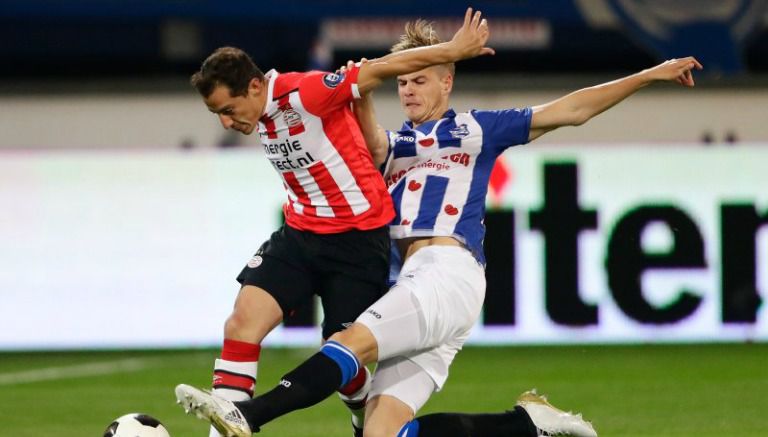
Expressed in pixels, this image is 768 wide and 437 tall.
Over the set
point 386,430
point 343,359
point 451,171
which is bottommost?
point 386,430

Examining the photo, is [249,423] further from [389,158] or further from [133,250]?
[133,250]

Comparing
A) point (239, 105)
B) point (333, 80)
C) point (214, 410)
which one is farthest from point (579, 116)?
point (214, 410)

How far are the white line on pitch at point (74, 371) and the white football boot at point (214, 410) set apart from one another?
541cm

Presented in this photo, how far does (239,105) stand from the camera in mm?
5715

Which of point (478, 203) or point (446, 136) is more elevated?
point (446, 136)

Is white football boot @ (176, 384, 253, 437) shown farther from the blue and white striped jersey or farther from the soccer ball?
the blue and white striped jersey

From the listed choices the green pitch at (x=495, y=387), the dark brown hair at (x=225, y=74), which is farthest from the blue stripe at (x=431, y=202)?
the green pitch at (x=495, y=387)

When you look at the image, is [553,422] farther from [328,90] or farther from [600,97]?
[328,90]

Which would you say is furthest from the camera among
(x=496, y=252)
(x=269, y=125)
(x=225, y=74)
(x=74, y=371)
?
(x=496, y=252)

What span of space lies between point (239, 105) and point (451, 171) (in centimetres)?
93

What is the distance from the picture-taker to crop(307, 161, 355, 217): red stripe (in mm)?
5902

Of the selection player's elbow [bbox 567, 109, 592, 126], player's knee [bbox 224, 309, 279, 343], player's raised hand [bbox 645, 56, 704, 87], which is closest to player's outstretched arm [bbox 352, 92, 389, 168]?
player's elbow [bbox 567, 109, 592, 126]

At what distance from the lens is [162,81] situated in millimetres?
12945

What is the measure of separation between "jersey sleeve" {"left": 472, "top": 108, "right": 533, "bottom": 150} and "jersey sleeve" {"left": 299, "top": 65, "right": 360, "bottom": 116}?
0.62 metres
